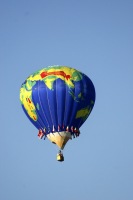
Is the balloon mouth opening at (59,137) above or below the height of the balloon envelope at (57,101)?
below

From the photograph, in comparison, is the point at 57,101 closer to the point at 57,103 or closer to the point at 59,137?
the point at 57,103

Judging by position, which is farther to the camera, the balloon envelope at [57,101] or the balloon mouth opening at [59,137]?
the balloon mouth opening at [59,137]

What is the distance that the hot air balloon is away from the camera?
102 meters

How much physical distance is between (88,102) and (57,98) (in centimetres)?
332

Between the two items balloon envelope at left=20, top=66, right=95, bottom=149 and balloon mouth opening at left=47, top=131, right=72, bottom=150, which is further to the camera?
balloon mouth opening at left=47, top=131, right=72, bottom=150

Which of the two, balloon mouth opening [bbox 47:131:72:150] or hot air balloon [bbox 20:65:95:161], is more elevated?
hot air balloon [bbox 20:65:95:161]

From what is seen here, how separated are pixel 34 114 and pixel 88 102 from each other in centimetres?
507

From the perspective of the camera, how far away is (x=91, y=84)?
344ft

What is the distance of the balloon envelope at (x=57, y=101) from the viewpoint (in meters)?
102

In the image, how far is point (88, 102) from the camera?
103875mm

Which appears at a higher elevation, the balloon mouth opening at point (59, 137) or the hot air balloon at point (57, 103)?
the hot air balloon at point (57, 103)

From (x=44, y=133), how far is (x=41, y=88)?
160 inches

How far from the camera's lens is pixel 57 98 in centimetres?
10212

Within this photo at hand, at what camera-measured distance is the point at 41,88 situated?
102500 mm
